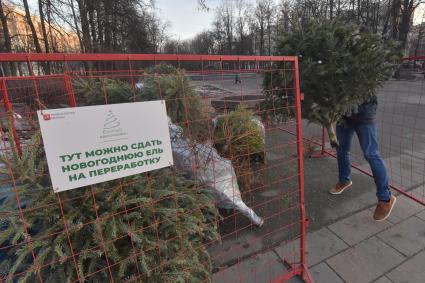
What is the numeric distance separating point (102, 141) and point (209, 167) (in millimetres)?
1565

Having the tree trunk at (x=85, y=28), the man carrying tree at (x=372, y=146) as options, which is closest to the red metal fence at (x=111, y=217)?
the man carrying tree at (x=372, y=146)

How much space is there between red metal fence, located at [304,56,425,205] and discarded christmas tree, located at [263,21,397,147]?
0.37 m

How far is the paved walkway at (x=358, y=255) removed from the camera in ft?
7.59

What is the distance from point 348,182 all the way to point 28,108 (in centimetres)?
382

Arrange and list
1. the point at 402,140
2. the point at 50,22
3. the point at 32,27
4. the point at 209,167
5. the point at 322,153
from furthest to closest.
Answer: the point at 32,27
the point at 50,22
the point at 402,140
the point at 322,153
the point at 209,167

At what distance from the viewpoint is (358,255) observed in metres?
2.52

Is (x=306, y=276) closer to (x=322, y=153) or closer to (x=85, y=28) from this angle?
(x=322, y=153)

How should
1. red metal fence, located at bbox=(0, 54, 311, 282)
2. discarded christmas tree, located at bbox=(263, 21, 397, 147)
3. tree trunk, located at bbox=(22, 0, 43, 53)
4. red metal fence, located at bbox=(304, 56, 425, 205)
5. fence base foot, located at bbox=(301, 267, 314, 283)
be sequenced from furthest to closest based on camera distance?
tree trunk, located at bbox=(22, 0, 43, 53)
red metal fence, located at bbox=(304, 56, 425, 205)
discarded christmas tree, located at bbox=(263, 21, 397, 147)
fence base foot, located at bbox=(301, 267, 314, 283)
red metal fence, located at bbox=(0, 54, 311, 282)

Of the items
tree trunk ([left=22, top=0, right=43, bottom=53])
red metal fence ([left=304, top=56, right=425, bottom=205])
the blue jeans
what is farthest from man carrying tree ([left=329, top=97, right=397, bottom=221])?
tree trunk ([left=22, top=0, right=43, bottom=53])

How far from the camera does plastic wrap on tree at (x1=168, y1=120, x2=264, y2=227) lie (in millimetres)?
2621

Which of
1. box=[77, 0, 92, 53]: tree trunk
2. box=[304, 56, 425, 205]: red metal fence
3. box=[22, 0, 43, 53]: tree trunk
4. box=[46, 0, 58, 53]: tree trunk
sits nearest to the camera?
box=[304, 56, 425, 205]: red metal fence

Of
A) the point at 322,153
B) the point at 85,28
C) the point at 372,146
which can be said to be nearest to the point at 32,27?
the point at 85,28

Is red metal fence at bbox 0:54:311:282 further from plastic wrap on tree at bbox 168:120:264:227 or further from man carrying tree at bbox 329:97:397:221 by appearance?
man carrying tree at bbox 329:97:397:221

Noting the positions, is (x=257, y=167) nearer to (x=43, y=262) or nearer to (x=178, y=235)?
(x=178, y=235)
